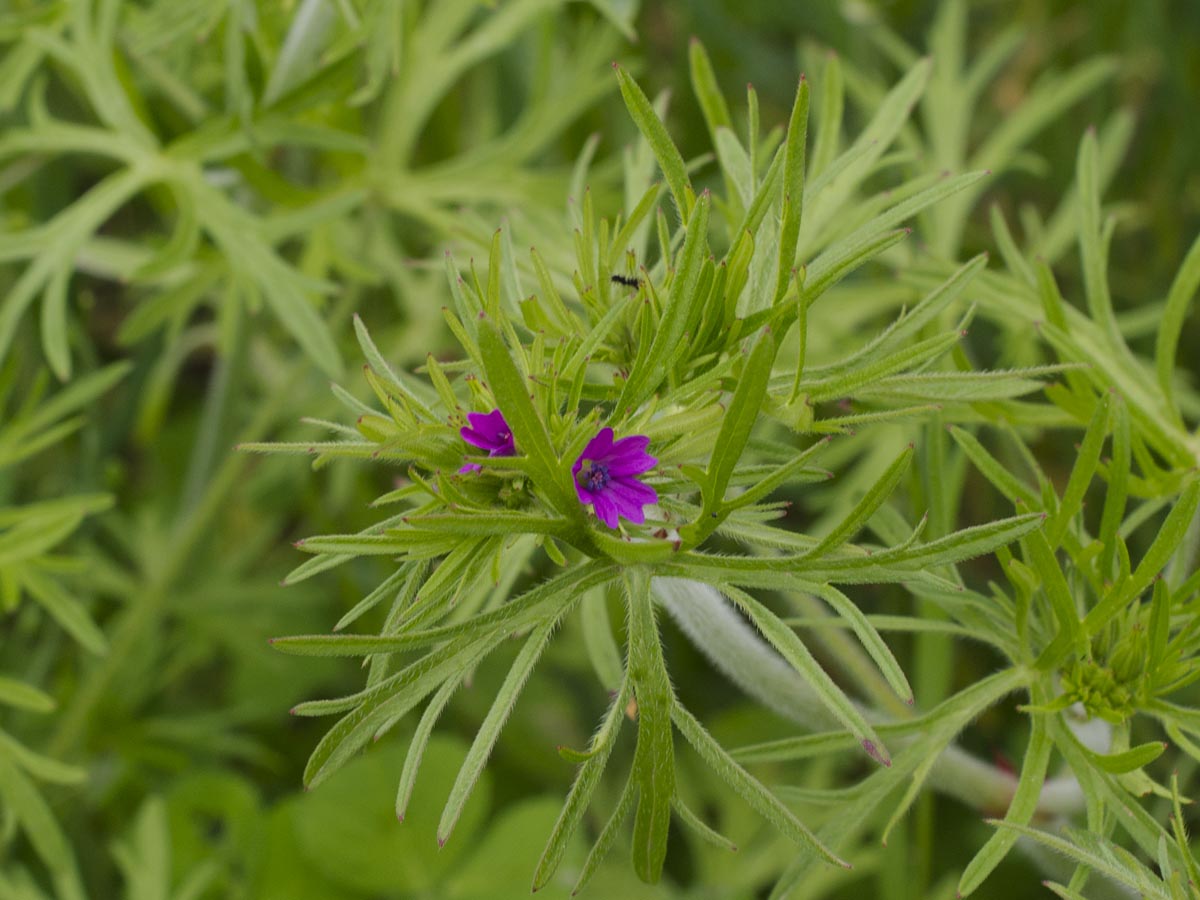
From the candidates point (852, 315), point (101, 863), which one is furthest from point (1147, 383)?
point (101, 863)

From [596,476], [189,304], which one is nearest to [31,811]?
[189,304]

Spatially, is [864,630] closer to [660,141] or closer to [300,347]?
[660,141]

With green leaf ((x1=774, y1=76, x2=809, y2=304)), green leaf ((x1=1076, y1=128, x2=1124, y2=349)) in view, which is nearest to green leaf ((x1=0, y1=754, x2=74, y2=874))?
green leaf ((x1=774, y1=76, x2=809, y2=304))

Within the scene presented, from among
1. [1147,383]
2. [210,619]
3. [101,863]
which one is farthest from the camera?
[210,619]

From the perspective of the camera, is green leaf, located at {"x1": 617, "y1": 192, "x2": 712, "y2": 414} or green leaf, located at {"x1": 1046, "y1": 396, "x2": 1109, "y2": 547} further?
green leaf, located at {"x1": 1046, "y1": 396, "x2": 1109, "y2": 547}

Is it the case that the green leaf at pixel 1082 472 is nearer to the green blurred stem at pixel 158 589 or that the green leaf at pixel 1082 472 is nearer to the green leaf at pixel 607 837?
the green leaf at pixel 607 837

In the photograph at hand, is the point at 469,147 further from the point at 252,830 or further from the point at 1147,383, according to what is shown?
the point at 1147,383

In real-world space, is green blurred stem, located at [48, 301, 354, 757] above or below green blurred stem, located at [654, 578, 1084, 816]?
below

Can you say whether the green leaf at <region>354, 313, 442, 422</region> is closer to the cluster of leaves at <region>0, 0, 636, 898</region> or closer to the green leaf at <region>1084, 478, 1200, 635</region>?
the cluster of leaves at <region>0, 0, 636, 898</region>
